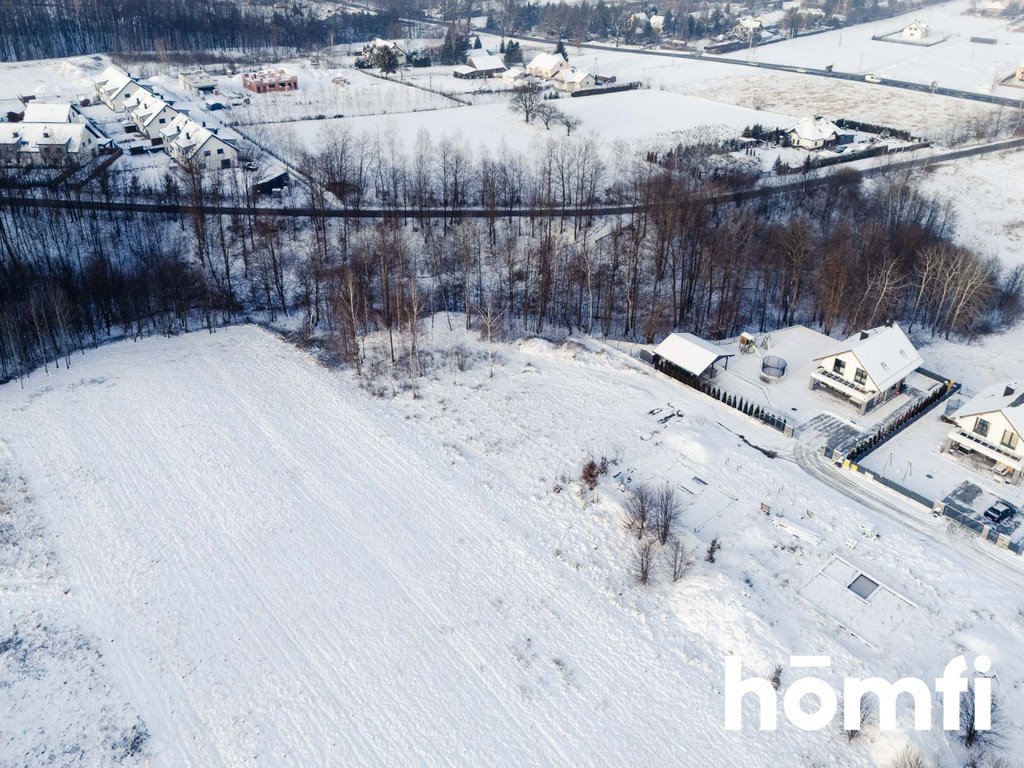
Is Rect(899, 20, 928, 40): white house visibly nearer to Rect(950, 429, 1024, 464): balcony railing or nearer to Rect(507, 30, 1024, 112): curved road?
Rect(507, 30, 1024, 112): curved road

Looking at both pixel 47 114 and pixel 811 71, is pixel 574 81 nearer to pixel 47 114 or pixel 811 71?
pixel 811 71

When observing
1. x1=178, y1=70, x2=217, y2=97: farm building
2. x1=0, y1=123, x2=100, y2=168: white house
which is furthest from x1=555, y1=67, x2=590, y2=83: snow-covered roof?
x1=0, y1=123, x2=100, y2=168: white house

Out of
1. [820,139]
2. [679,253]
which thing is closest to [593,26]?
[820,139]

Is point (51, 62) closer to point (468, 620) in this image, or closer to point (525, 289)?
point (525, 289)

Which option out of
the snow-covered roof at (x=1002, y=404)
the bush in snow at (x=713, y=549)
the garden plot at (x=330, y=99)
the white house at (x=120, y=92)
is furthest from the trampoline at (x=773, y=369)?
the white house at (x=120, y=92)

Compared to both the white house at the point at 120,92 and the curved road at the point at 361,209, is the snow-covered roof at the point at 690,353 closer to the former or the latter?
the curved road at the point at 361,209

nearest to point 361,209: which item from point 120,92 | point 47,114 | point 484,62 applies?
point 47,114
